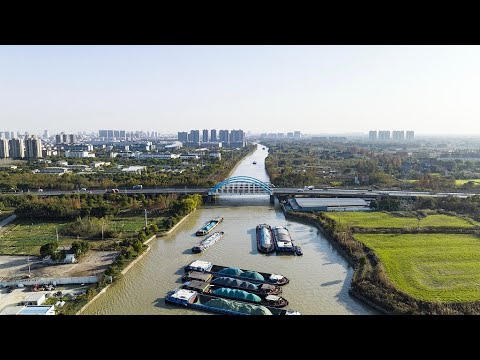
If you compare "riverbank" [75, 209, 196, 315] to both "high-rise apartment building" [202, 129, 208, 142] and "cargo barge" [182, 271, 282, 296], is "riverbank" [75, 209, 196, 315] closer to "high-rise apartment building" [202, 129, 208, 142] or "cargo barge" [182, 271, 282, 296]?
"cargo barge" [182, 271, 282, 296]

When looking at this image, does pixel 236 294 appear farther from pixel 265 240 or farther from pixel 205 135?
pixel 205 135

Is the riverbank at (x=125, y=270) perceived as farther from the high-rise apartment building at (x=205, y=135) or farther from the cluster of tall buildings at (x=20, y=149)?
the high-rise apartment building at (x=205, y=135)

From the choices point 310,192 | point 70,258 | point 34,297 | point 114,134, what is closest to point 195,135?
point 114,134
